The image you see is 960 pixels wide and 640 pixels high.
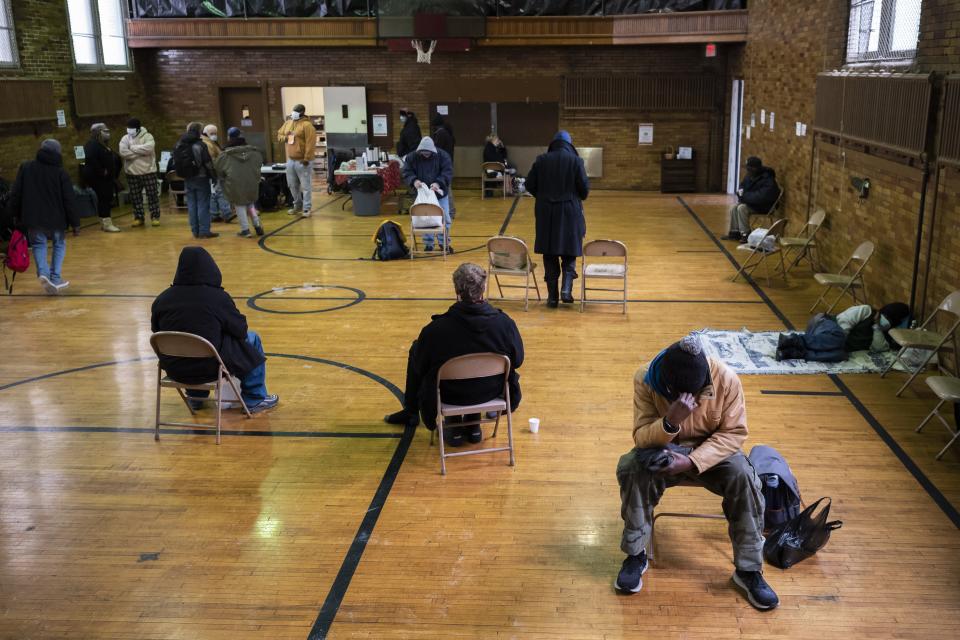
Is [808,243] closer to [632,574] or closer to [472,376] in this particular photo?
[472,376]

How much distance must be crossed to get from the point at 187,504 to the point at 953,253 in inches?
224

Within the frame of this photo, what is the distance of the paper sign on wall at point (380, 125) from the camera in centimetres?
1830

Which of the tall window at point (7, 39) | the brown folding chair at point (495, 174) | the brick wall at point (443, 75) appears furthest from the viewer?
the brick wall at point (443, 75)

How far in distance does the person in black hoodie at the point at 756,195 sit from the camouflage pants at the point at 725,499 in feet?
27.9

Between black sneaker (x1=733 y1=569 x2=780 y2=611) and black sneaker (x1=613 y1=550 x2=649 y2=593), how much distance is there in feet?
1.39

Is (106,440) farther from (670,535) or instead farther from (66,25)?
(66,25)

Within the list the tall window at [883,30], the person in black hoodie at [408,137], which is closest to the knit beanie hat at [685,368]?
the tall window at [883,30]

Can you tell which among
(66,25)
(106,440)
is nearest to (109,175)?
(66,25)

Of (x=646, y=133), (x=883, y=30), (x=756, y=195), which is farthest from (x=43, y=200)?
(x=646, y=133)

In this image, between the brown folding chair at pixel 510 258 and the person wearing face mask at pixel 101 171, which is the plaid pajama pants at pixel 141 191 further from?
the brown folding chair at pixel 510 258

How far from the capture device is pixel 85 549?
4445mm

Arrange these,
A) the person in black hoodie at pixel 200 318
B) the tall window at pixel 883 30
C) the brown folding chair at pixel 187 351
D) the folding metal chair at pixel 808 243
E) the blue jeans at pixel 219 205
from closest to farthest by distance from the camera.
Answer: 1. the brown folding chair at pixel 187 351
2. the person in black hoodie at pixel 200 318
3. the tall window at pixel 883 30
4. the folding metal chair at pixel 808 243
5. the blue jeans at pixel 219 205

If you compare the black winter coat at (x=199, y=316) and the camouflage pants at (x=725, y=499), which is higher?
the black winter coat at (x=199, y=316)

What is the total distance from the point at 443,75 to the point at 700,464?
1527 cm
